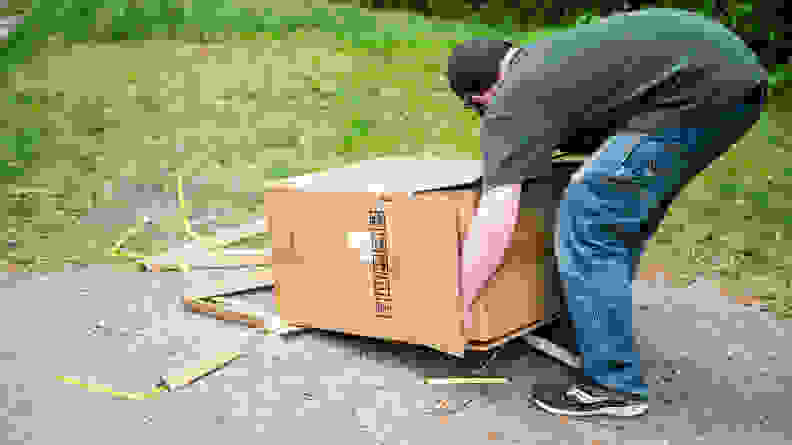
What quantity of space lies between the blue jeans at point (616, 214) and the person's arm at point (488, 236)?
0.19 metres

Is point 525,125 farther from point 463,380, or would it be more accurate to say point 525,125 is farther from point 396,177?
point 463,380

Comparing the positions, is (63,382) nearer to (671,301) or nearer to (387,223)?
(387,223)

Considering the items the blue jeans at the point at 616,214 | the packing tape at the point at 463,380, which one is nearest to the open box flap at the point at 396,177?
the blue jeans at the point at 616,214

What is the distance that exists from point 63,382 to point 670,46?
2527 millimetres

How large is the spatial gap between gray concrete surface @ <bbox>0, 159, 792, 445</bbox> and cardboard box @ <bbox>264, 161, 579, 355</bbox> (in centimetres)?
20

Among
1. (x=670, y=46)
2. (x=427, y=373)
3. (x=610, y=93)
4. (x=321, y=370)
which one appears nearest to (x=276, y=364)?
(x=321, y=370)

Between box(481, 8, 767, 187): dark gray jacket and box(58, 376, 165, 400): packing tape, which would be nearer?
box(481, 8, 767, 187): dark gray jacket

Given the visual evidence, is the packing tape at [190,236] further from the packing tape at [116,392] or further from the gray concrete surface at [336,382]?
the packing tape at [116,392]

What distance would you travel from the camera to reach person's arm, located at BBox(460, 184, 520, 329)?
9.05 ft

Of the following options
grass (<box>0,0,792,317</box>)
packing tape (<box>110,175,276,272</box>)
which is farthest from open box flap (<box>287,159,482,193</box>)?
grass (<box>0,0,792,317</box>)

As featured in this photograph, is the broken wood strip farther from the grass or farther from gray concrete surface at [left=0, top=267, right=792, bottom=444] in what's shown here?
the grass

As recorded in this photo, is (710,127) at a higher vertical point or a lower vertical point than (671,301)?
higher

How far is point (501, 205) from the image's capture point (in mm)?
2756

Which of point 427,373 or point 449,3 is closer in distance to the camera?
point 427,373
